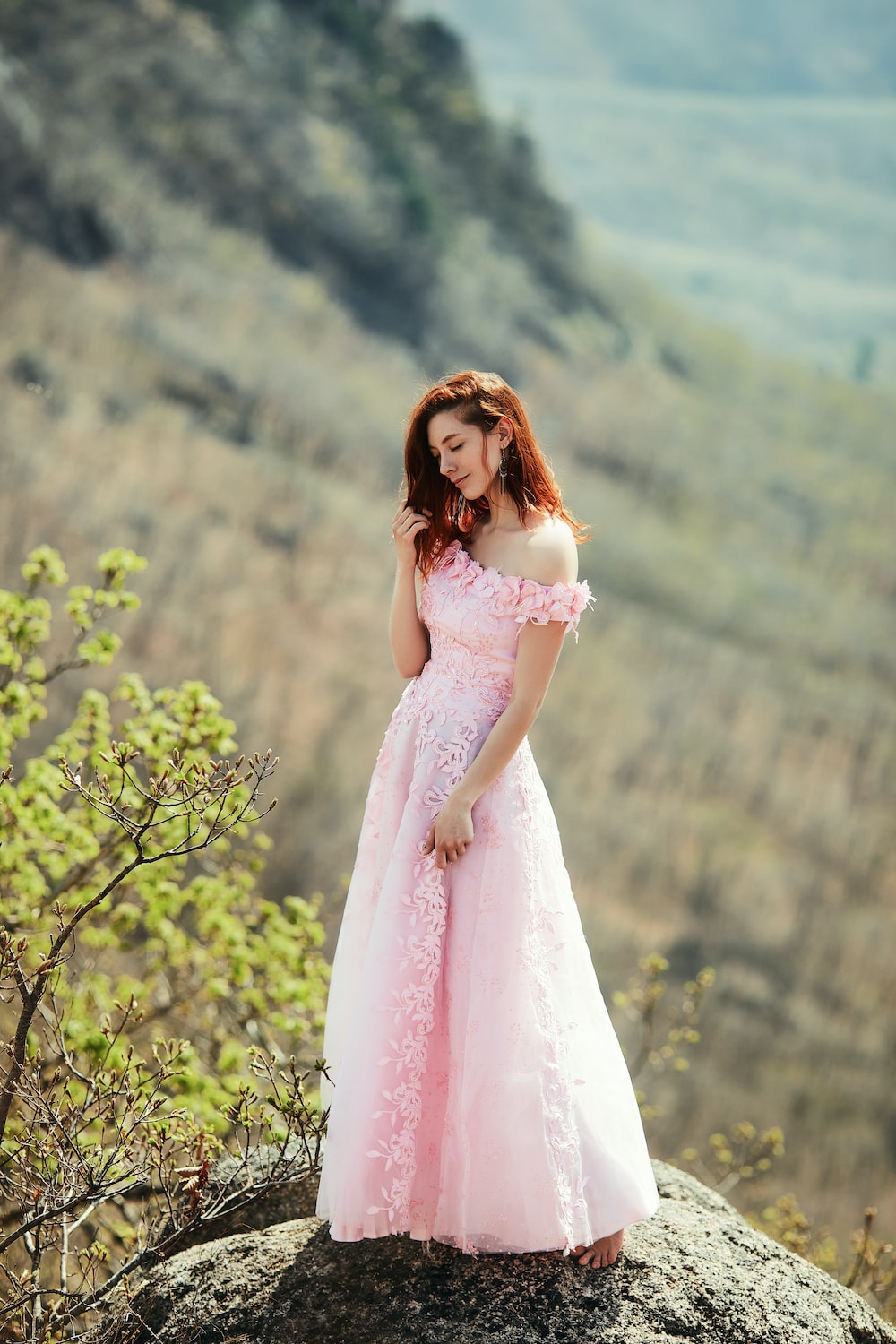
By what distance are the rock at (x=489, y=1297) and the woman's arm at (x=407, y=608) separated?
1391 mm

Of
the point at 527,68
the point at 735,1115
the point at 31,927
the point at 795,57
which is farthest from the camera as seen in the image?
the point at 795,57

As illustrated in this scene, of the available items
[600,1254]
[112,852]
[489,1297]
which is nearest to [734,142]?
[112,852]

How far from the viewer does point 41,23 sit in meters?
30.4

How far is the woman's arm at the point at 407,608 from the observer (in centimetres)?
291

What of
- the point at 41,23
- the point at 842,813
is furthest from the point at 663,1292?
the point at 41,23

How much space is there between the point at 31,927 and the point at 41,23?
1292 inches

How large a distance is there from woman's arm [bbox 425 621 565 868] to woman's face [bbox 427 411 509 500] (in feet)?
1.23

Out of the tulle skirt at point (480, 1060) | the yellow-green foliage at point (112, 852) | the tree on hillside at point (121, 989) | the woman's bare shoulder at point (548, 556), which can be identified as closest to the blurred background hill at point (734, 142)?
the yellow-green foliage at point (112, 852)

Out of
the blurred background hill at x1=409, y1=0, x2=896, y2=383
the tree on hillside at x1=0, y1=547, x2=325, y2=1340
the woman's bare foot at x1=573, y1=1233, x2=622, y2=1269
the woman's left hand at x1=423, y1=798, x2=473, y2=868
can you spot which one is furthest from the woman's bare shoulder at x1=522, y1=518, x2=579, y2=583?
the blurred background hill at x1=409, y1=0, x2=896, y2=383

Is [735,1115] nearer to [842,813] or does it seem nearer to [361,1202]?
[842,813]

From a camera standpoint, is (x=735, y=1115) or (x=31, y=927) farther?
(x=735, y=1115)

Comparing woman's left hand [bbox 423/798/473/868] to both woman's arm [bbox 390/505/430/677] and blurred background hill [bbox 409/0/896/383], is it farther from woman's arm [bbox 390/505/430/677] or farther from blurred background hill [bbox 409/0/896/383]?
blurred background hill [bbox 409/0/896/383]

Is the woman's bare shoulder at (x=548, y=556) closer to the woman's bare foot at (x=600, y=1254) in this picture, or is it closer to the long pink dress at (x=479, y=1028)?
the long pink dress at (x=479, y=1028)

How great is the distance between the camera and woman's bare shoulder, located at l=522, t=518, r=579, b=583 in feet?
9.18
